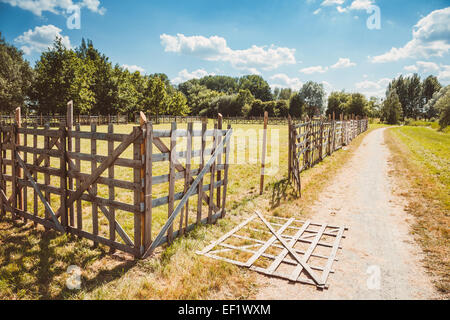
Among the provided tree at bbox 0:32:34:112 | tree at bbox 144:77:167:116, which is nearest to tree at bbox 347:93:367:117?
tree at bbox 144:77:167:116

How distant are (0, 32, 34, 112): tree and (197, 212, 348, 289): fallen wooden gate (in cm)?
5240

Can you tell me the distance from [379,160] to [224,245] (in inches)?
532

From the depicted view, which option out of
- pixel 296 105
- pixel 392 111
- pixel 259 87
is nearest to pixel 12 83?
pixel 296 105

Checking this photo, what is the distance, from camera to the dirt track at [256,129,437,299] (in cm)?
379

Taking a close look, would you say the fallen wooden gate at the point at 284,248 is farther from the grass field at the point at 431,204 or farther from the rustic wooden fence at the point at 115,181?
the grass field at the point at 431,204

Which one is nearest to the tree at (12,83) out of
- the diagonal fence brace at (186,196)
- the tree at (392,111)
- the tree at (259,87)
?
the diagonal fence brace at (186,196)

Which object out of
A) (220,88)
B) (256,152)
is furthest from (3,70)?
(220,88)

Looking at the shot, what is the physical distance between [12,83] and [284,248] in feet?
199

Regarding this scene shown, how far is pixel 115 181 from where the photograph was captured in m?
4.56

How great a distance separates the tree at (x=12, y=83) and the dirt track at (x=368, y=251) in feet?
173

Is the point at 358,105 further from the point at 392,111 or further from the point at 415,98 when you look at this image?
the point at 415,98

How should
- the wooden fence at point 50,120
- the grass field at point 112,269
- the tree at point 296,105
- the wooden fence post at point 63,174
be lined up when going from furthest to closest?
the tree at point 296,105 → the wooden fence at point 50,120 → the wooden fence post at point 63,174 → the grass field at point 112,269

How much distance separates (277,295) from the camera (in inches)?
147

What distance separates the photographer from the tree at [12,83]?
4684 cm
